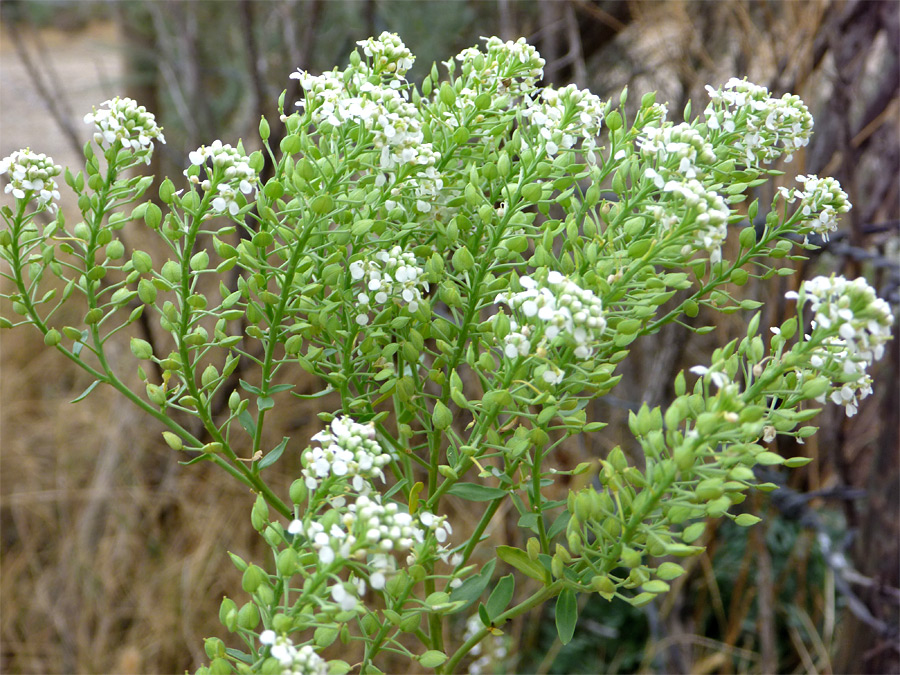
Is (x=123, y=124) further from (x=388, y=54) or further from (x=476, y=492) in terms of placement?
(x=476, y=492)

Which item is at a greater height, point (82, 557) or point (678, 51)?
point (678, 51)

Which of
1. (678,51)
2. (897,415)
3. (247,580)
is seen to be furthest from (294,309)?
(678,51)

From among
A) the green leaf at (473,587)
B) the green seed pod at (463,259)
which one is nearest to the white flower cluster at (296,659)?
the green leaf at (473,587)

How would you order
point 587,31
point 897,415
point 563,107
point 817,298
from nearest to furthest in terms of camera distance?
point 817,298 < point 563,107 < point 897,415 < point 587,31

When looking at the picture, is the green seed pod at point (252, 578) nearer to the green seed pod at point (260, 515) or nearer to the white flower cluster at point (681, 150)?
the green seed pod at point (260, 515)

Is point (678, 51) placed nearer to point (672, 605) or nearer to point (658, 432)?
point (672, 605)

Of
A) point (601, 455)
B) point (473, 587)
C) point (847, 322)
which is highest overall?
point (847, 322)

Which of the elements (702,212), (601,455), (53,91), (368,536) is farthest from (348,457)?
(53,91)
